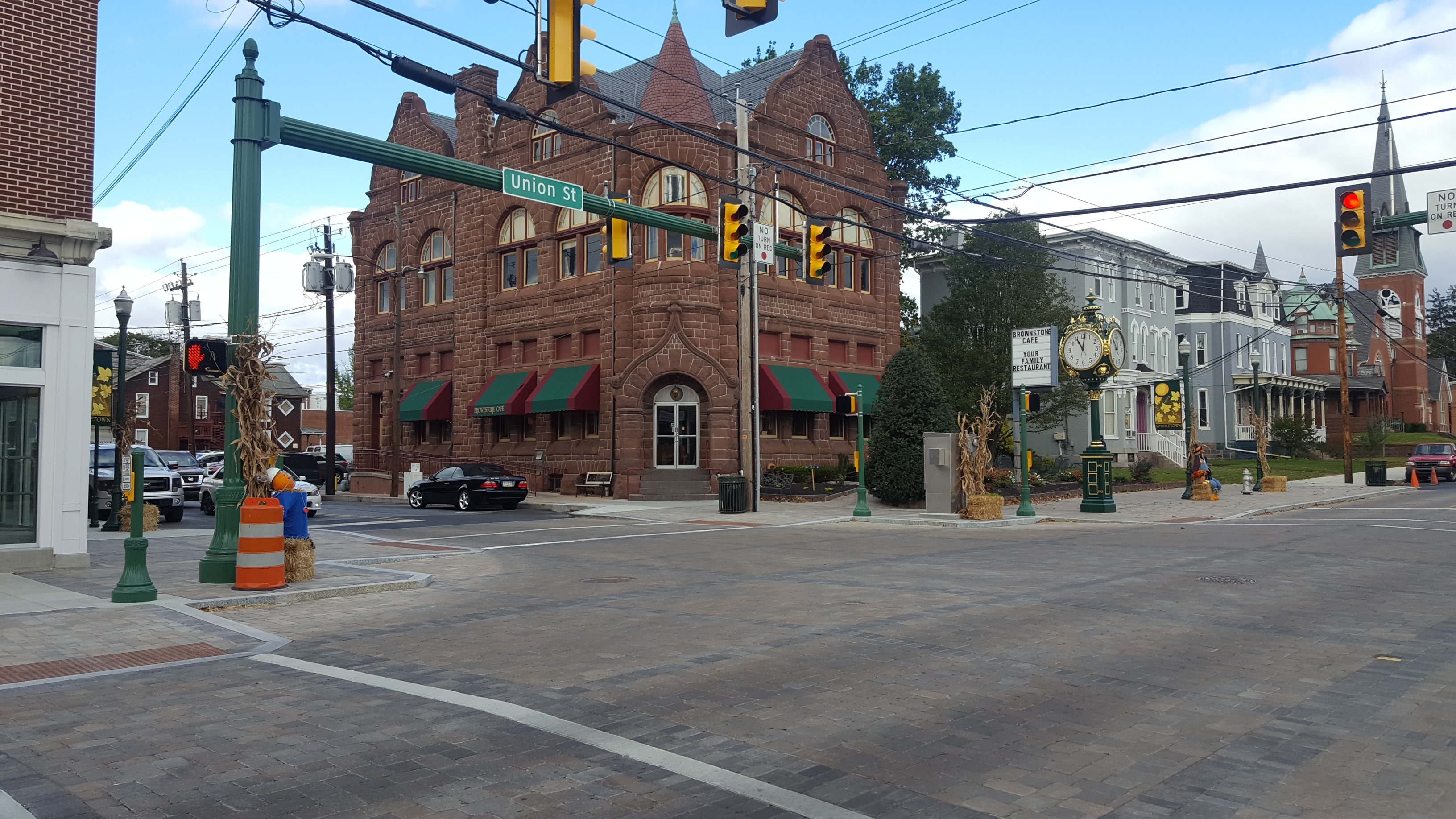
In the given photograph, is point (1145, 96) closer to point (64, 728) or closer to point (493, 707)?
point (493, 707)

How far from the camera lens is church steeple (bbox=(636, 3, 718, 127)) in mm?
34625

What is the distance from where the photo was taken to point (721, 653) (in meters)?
8.37

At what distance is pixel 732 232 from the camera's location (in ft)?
65.0

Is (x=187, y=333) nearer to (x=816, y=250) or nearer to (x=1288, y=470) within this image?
(x=816, y=250)

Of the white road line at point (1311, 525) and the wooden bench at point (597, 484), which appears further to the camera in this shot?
the wooden bench at point (597, 484)

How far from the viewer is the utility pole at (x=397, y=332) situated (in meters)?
39.4

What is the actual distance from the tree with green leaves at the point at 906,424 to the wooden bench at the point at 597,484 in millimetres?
9329

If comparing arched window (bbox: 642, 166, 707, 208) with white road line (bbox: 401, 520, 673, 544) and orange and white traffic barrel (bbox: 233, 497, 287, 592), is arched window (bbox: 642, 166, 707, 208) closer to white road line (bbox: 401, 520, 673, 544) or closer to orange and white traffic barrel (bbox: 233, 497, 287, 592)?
white road line (bbox: 401, 520, 673, 544)

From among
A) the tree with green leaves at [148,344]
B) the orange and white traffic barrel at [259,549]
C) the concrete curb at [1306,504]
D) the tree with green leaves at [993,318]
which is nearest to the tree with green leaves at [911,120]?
the tree with green leaves at [993,318]

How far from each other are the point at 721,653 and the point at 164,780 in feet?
14.0

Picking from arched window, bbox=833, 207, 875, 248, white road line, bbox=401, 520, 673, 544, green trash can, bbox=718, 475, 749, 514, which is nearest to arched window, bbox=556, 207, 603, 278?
arched window, bbox=833, 207, 875, 248

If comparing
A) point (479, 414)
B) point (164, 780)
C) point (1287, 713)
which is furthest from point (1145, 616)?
point (479, 414)

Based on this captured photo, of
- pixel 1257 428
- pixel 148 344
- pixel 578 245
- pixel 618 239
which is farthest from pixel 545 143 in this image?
pixel 148 344

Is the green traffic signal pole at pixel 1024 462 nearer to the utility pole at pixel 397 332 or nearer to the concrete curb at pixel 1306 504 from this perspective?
the concrete curb at pixel 1306 504
